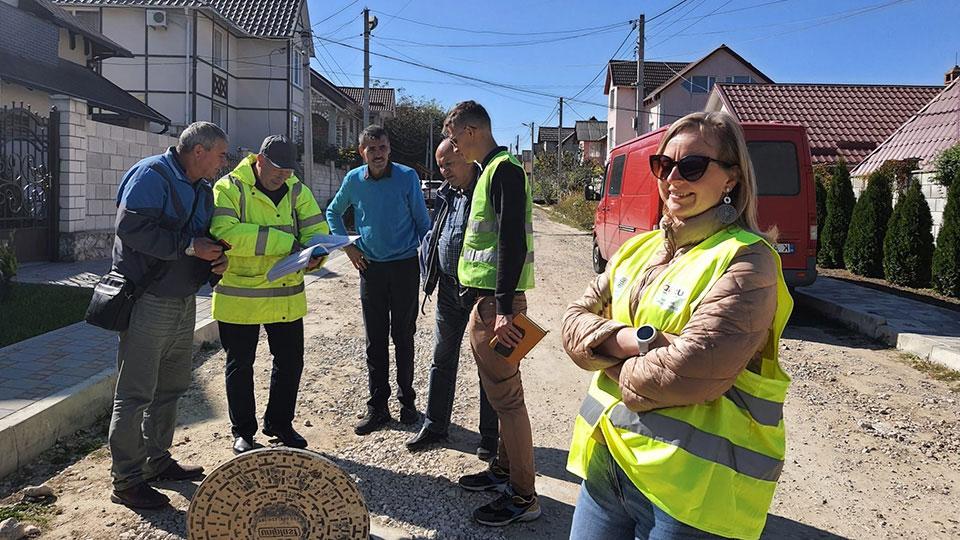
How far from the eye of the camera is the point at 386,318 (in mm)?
4996

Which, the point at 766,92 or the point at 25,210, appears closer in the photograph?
the point at 25,210

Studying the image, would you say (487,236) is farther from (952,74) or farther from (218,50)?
(218,50)

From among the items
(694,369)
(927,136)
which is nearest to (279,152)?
(694,369)

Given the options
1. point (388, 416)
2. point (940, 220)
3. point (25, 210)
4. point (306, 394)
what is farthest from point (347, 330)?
point (940, 220)

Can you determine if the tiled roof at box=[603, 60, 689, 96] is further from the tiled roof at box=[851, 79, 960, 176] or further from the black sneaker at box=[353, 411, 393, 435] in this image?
the black sneaker at box=[353, 411, 393, 435]

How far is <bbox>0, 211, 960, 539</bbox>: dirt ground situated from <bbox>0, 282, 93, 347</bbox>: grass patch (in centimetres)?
152

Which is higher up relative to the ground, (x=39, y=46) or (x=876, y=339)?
(x=39, y=46)

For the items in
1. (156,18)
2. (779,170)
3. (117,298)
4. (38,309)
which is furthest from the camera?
(156,18)

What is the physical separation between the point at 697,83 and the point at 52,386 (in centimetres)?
4143

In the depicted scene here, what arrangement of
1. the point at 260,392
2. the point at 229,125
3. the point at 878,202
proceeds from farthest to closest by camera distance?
the point at 229,125 → the point at 878,202 → the point at 260,392

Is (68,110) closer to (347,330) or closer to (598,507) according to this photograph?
(347,330)

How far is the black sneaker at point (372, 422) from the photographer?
15.8 feet

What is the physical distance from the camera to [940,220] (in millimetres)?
11195

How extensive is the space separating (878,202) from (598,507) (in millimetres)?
12455
